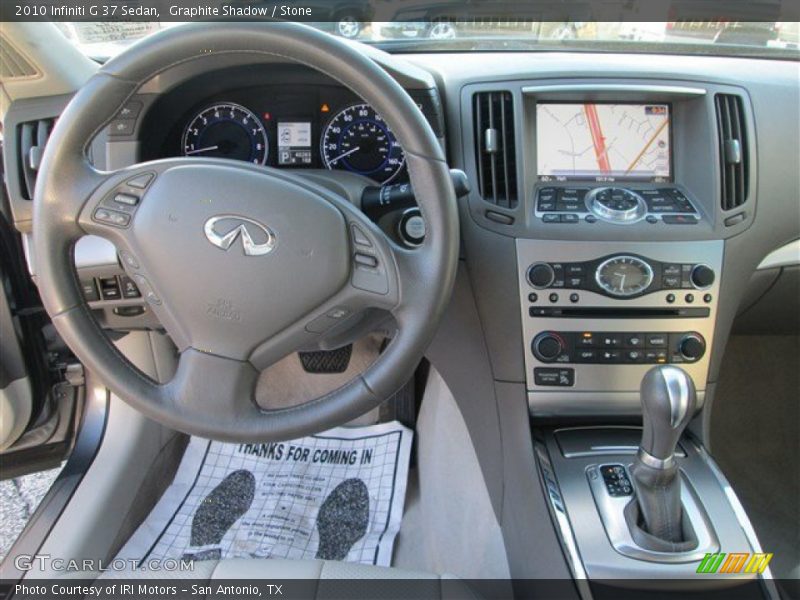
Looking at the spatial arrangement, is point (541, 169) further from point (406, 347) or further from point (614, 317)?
point (406, 347)

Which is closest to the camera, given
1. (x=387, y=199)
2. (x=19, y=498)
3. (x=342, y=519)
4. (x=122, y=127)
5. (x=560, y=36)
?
(x=387, y=199)

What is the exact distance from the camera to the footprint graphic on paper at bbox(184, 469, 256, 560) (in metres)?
1.45

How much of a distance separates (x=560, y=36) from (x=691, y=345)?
2.28 ft

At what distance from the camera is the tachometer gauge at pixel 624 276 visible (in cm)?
120

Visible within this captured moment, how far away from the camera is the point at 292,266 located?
91 centimetres

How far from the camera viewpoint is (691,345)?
1222mm

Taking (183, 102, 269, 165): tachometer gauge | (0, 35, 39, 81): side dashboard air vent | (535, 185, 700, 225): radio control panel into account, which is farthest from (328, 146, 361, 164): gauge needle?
(0, 35, 39, 81): side dashboard air vent

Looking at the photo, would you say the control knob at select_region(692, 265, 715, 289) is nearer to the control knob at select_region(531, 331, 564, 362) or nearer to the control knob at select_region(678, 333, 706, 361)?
the control knob at select_region(678, 333, 706, 361)

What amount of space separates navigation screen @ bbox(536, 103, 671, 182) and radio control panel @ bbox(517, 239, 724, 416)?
16cm

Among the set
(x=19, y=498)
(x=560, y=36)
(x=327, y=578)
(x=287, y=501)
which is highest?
(x=560, y=36)

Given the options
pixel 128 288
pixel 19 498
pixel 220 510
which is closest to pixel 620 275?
pixel 128 288

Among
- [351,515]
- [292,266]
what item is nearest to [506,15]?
[292,266]

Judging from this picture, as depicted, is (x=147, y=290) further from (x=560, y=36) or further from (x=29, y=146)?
(x=560, y=36)

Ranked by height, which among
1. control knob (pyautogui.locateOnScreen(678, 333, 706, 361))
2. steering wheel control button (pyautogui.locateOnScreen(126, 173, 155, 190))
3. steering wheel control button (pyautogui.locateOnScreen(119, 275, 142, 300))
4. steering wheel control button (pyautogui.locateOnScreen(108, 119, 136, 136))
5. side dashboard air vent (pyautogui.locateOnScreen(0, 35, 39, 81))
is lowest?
control knob (pyautogui.locateOnScreen(678, 333, 706, 361))
